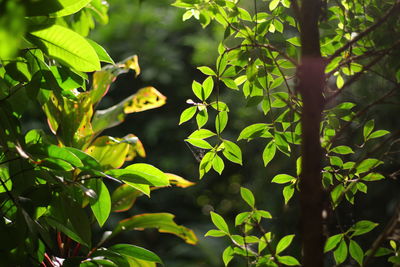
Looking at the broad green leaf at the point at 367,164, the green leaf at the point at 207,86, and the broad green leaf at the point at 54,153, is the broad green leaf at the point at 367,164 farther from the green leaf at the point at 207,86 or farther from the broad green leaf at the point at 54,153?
the broad green leaf at the point at 54,153

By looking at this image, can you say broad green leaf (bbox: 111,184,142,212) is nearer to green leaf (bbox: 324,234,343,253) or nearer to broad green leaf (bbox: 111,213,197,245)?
broad green leaf (bbox: 111,213,197,245)

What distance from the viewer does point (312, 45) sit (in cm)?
47

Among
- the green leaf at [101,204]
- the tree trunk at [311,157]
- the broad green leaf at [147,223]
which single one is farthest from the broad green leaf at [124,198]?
the tree trunk at [311,157]

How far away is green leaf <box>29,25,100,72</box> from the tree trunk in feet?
0.80

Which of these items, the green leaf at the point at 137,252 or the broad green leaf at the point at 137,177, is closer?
the broad green leaf at the point at 137,177

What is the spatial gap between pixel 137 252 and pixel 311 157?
1.53ft

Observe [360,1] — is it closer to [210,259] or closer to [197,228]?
[210,259]

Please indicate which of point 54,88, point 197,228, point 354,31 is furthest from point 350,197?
point 197,228

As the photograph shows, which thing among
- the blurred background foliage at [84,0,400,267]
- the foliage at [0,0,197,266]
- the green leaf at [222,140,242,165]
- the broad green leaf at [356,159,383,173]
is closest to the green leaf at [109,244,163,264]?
the foliage at [0,0,197,266]

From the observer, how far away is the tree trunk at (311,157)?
436 millimetres

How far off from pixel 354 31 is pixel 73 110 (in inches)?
20.6

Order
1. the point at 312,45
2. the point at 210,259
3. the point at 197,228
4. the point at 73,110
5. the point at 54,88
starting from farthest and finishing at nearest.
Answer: the point at 197,228 → the point at 210,259 → the point at 73,110 → the point at 54,88 → the point at 312,45

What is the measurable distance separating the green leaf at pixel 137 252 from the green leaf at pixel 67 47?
37 centimetres

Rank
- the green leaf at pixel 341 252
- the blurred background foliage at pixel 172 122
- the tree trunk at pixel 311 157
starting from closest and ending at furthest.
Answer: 1. the tree trunk at pixel 311 157
2. the green leaf at pixel 341 252
3. the blurred background foliage at pixel 172 122
